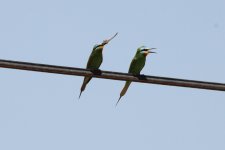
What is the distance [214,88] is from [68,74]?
1270mm

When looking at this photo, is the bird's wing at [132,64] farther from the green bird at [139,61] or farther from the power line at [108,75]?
the power line at [108,75]

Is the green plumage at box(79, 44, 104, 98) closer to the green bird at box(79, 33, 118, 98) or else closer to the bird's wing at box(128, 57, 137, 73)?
the green bird at box(79, 33, 118, 98)

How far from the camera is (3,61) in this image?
4.86m

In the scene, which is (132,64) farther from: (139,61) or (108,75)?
(108,75)

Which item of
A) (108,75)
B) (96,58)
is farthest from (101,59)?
(108,75)

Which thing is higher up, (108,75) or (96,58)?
(108,75)

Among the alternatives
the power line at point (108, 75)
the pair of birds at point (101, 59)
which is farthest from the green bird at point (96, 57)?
the power line at point (108, 75)

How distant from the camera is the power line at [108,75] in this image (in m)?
4.92

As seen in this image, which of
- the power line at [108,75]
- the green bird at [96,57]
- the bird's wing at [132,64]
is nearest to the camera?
the power line at [108,75]

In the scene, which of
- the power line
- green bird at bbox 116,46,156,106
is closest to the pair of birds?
green bird at bbox 116,46,156,106

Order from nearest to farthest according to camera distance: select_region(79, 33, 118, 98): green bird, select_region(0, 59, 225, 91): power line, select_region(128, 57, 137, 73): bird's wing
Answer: select_region(0, 59, 225, 91): power line
select_region(79, 33, 118, 98): green bird
select_region(128, 57, 137, 73): bird's wing

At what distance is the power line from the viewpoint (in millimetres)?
4922

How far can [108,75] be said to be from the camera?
5207 mm

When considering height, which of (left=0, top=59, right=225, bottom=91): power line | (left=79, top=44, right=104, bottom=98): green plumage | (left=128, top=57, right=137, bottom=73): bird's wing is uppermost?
(left=0, top=59, right=225, bottom=91): power line
